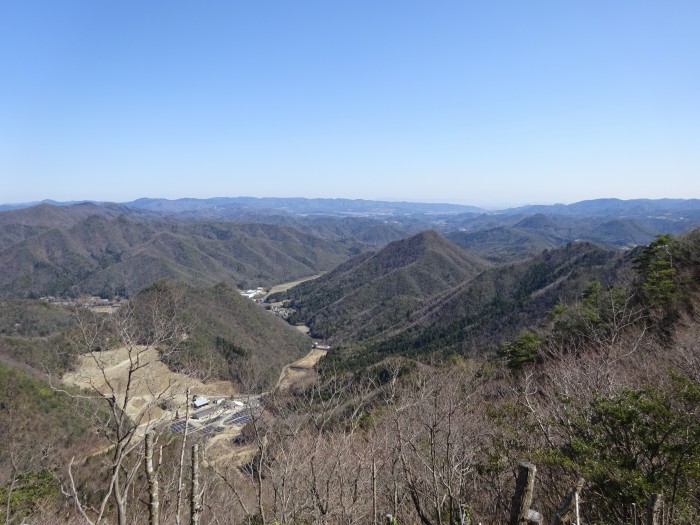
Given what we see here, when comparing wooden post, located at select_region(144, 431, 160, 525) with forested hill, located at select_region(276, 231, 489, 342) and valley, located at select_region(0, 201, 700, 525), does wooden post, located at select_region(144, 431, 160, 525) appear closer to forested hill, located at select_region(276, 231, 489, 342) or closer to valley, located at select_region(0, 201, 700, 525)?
valley, located at select_region(0, 201, 700, 525)

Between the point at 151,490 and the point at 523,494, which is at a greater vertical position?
the point at 523,494

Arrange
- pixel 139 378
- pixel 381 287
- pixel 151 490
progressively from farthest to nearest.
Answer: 1. pixel 381 287
2. pixel 139 378
3. pixel 151 490

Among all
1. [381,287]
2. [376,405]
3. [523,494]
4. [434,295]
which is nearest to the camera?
[523,494]

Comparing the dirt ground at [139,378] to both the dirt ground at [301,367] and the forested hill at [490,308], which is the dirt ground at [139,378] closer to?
the forested hill at [490,308]

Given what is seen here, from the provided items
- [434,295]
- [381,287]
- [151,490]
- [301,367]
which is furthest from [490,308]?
[151,490]

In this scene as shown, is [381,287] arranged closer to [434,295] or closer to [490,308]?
[434,295]

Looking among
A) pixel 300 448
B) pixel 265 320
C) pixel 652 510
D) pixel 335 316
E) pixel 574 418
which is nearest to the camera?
pixel 652 510

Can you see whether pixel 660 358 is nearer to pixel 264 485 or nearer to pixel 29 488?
pixel 264 485

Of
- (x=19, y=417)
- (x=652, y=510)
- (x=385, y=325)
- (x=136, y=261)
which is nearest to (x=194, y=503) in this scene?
(x=652, y=510)

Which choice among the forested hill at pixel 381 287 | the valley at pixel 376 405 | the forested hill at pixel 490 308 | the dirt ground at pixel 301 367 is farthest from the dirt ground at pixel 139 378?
the forested hill at pixel 381 287
